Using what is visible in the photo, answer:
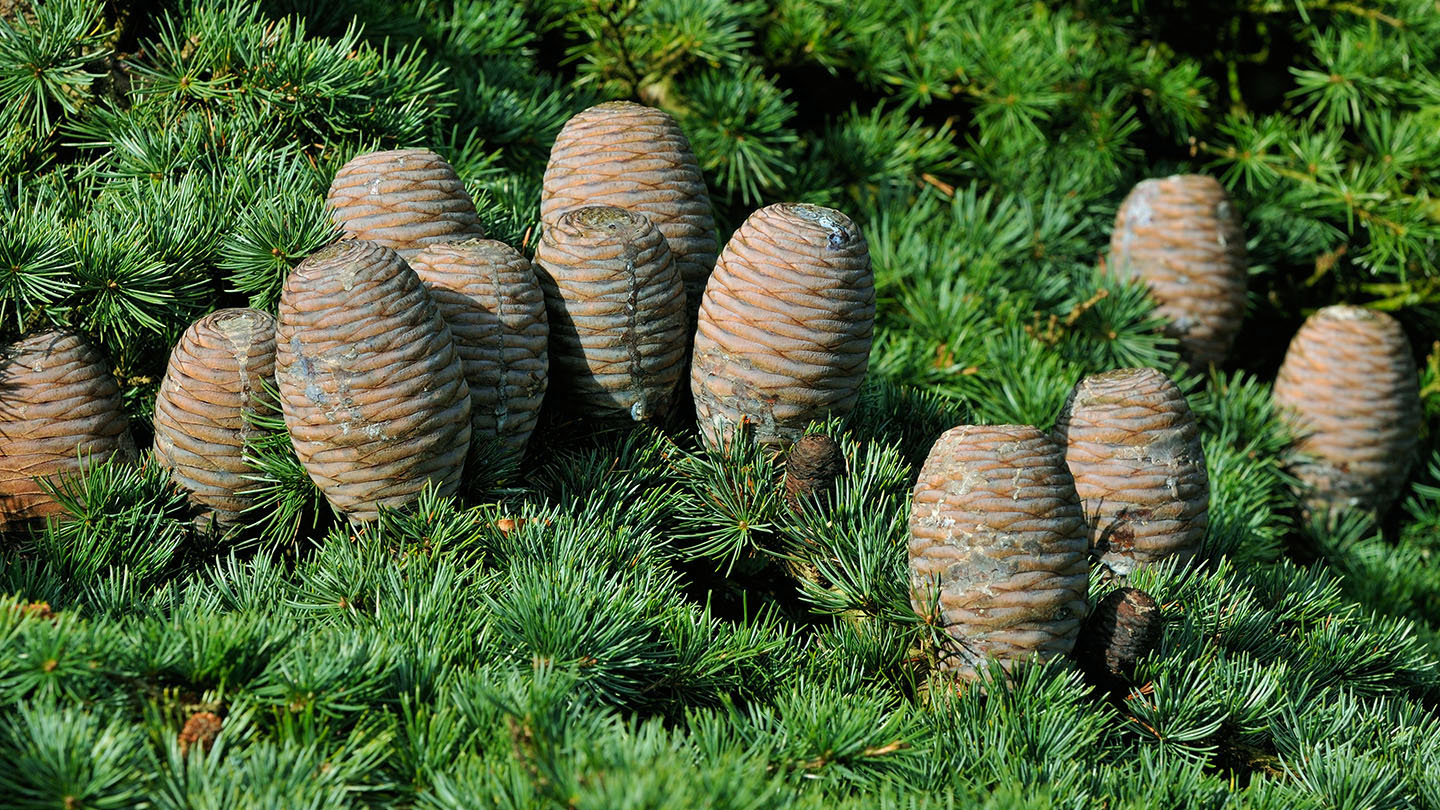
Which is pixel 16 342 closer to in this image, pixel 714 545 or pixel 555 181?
pixel 555 181

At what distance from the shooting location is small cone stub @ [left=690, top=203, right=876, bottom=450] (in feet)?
3.12

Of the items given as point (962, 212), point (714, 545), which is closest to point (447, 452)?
point (714, 545)

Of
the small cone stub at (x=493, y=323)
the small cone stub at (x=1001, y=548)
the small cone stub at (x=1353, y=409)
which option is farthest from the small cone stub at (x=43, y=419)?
the small cone stub at (x=1353, y=409)

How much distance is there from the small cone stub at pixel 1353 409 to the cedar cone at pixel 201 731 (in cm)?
138

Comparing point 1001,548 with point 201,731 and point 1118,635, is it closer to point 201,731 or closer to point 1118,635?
point 1118,635

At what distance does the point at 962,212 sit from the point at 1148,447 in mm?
658

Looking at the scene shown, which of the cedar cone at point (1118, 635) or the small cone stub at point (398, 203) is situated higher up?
the small cone stub at point (398, 203)

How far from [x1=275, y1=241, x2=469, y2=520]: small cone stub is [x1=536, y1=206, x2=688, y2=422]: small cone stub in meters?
0.14

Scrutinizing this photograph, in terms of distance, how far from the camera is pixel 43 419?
922 millimetres

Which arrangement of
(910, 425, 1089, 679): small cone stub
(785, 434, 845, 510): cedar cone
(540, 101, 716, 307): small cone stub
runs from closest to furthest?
(910, 425, 1089, 679): small cone stub, (785, 434, 845, 510): cedar cone, (540, 101, 716, 307): small cone stub

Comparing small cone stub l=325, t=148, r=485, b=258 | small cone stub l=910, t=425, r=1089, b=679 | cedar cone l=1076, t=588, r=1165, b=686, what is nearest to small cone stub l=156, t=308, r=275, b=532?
small cone stub l=325, t=148, r=485, b=258

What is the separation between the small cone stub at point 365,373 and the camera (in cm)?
85

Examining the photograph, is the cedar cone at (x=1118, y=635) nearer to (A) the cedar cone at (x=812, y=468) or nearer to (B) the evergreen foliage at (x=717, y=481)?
(B) the evergreen foliage at (x=717, y=481)

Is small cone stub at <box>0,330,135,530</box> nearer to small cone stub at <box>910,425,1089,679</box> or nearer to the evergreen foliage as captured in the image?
the evergreen foliage
